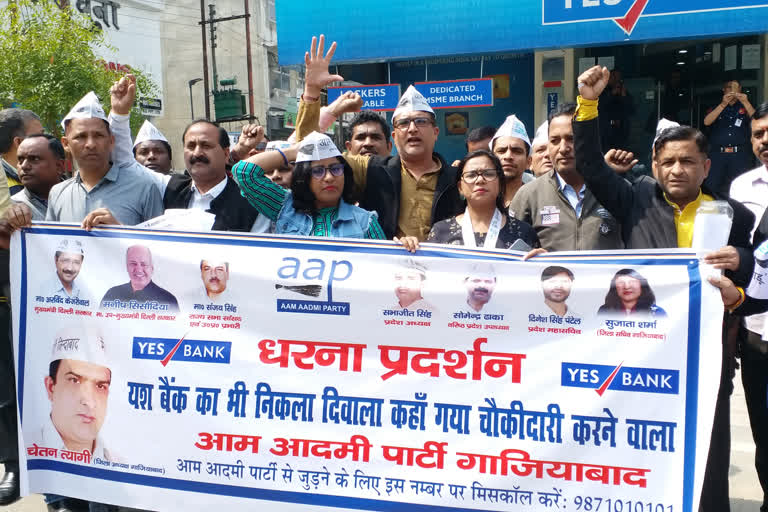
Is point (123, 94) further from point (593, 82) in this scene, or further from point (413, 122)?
point (593, 82)

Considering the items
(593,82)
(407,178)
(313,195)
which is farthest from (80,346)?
(593,82)

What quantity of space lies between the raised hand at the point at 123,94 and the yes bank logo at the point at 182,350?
1568 millimetres

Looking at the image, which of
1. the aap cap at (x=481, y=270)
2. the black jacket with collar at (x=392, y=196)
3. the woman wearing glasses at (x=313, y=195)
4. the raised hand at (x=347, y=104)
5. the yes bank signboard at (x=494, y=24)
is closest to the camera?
the aap cap at (x=481, y=270)

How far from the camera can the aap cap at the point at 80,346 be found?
3.41 m

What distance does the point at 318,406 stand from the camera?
3160 mm

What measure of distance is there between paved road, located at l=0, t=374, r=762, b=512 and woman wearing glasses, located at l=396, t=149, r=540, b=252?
188 centimetres

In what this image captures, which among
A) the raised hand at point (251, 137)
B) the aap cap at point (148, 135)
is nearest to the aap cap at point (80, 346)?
the raised hand at point (251, 137)

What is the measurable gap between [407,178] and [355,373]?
1388 mm

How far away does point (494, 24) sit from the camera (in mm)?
10406

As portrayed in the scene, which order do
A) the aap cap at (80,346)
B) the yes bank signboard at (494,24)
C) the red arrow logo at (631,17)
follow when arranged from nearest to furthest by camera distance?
the aap cap at (80,346), the yes bank signboard at (494,24), the red arrow logo at (631,17)

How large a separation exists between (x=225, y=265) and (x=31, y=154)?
1.66 metres

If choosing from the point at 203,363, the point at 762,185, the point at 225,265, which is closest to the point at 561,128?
the point at 762,185

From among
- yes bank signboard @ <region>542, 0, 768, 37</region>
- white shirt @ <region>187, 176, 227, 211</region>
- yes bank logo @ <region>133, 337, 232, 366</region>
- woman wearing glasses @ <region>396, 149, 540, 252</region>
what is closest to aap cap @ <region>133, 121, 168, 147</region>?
white shirt @ <region>187, 176, 227, 211</region>

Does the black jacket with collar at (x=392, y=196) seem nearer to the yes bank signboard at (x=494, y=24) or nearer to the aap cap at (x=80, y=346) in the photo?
the aap cap at (x=80, y=346)
